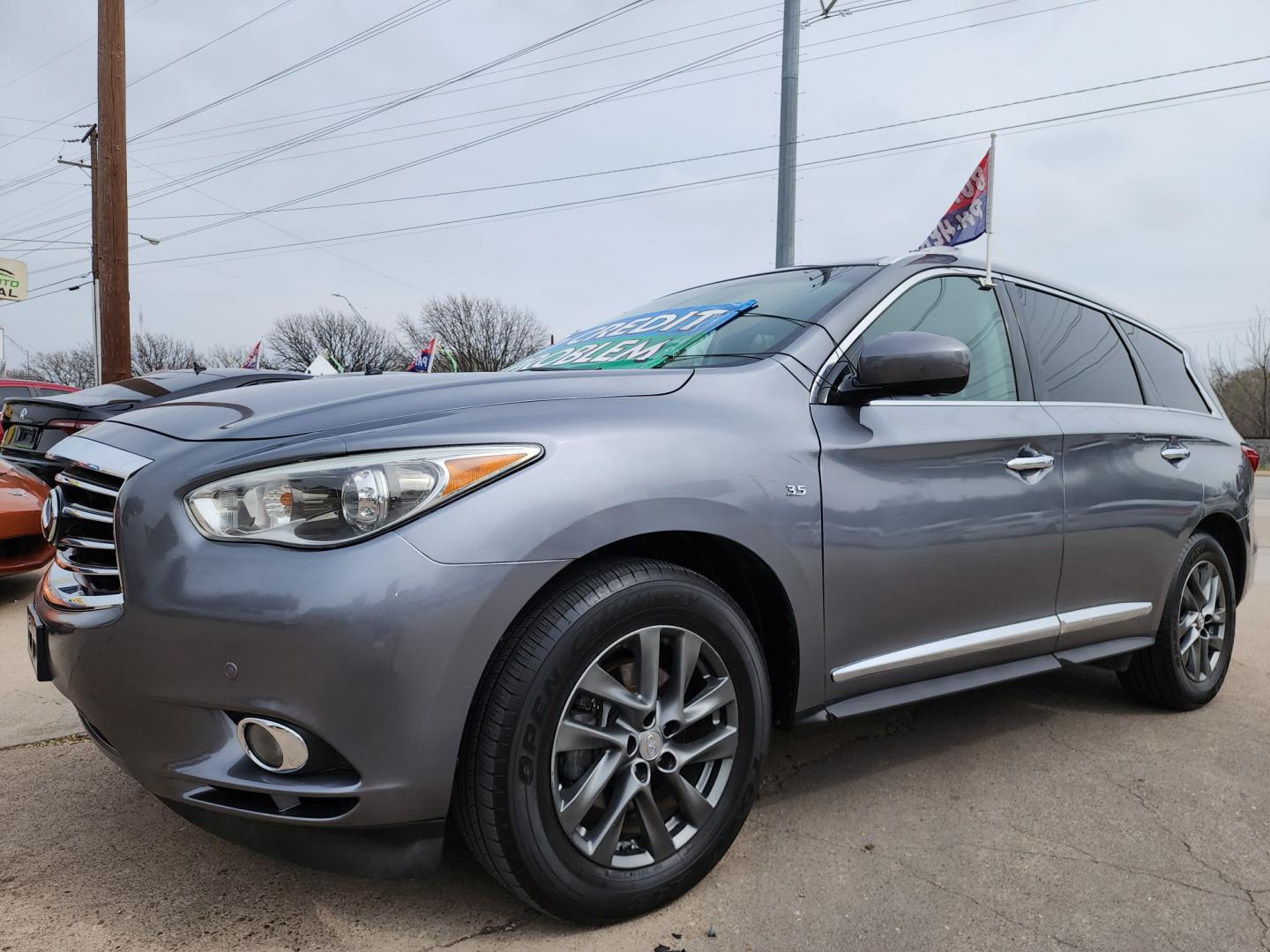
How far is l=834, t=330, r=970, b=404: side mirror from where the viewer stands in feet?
7.57

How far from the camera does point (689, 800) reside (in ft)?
6.79

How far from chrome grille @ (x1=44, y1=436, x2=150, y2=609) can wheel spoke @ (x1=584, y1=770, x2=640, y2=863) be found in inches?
42.6

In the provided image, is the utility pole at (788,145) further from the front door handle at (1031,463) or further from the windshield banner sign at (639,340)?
the front door handle at (1031,463)

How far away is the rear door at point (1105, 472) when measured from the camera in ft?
9.82

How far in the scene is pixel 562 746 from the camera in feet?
6.14

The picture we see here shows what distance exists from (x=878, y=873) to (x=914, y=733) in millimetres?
1102

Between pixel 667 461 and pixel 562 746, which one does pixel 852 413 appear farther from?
pixel 562 746

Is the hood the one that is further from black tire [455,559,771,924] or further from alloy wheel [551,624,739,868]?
alloy wheel [551,624,739,868]

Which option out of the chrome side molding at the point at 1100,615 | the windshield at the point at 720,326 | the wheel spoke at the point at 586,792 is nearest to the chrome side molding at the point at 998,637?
the chrome side molding at the point at 1100,615

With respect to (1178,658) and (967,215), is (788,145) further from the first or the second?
(1178,658)

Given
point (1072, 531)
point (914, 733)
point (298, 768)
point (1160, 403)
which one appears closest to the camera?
point (298, 768)

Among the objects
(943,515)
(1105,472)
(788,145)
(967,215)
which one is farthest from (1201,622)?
(788,145)

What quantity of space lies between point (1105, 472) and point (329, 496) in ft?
8.38

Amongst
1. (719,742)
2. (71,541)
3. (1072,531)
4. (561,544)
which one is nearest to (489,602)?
(561,544)
